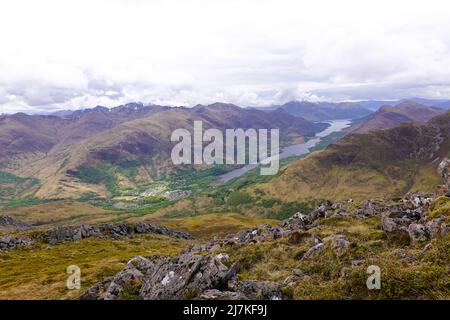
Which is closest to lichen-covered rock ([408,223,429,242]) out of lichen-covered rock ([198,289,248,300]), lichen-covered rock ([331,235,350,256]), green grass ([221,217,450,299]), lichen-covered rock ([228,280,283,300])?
green grass ([221,217,450,299])

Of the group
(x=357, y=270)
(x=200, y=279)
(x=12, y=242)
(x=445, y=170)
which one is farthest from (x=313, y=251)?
(x=12, y=242)

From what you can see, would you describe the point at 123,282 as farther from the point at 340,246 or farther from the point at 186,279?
the point at 340,246

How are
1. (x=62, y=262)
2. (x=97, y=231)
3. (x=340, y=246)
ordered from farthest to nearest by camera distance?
1. (x=97, y=231)
2. (x=62, y=262)
3. (x=340, y=246)

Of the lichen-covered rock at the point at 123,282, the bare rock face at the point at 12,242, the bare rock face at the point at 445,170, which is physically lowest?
the bare rock face at the point at 12,242

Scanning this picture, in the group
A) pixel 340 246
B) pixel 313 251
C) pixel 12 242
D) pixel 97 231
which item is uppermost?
pixel 340 246

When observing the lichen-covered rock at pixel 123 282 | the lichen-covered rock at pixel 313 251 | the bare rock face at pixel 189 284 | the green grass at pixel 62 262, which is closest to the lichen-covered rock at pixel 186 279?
the bare rock face at pixel 189 284

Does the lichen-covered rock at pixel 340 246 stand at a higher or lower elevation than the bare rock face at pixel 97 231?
higher

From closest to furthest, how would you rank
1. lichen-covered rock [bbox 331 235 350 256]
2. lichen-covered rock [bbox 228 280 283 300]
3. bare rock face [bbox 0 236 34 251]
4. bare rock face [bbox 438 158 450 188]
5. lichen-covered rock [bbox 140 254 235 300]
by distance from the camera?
lichen-covered rock [bbox 228 280 283 300] → lichen-covered rock [bbox 140 254 235 300] → lichen-covered rock [bbox 331 235 350 256] → bare rock face [bbox 438 158 450 188] → bare rock face [bbox 0 236 34 251]

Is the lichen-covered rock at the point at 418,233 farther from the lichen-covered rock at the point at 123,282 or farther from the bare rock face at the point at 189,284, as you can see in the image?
the lichen-covered rock at the point at 123,282

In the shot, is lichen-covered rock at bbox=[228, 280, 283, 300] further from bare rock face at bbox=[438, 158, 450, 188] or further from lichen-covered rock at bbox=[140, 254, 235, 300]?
bare rock face at bbox=[438, 158, 450, 188]

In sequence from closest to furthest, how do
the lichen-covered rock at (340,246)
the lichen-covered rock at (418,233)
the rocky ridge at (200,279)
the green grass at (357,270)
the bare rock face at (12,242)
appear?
the green grass at (357,270), the rocky ridge at (200,279), the lichen-covered rock at (340,246), the lichen-covered rock at (418,233), the bare rock face at (12,242)
